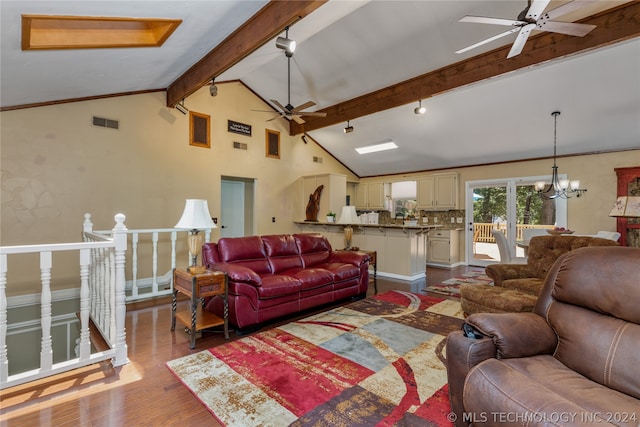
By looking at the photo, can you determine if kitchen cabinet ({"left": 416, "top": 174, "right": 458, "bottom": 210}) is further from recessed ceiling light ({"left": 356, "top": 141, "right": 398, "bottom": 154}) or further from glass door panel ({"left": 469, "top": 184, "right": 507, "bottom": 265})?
recessed ceiling light ({"left": 356, "top": 141, "right": 398, "bottom": 154})

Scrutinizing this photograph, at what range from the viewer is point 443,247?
7031mm

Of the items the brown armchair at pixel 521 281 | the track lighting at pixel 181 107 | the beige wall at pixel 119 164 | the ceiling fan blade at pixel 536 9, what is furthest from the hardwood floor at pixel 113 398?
the track lighting at pixel 181 107

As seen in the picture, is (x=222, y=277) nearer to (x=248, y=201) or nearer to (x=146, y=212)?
(x=146, y=212)

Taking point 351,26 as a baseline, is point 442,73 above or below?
below

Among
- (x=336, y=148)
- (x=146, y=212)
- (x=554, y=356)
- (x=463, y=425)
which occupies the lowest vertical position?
(x=463, y=425)

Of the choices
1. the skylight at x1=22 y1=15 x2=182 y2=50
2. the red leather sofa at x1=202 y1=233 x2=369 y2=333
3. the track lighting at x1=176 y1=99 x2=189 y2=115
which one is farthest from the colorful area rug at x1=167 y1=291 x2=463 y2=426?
the track lighting at x1=176 y1=99 x2=189 y2=115

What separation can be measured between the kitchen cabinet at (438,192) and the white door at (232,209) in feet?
14.8

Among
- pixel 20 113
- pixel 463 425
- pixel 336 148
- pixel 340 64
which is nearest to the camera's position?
pixel 463 425

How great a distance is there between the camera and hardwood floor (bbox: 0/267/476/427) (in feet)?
5.77

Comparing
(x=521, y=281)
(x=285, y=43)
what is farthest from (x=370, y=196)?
(x=285, y=43)

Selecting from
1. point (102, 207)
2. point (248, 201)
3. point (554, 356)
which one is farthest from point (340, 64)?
point (554, 356)

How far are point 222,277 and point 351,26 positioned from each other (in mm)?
3599

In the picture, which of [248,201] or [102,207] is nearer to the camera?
[102,207]

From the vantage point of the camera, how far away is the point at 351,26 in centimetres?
399
